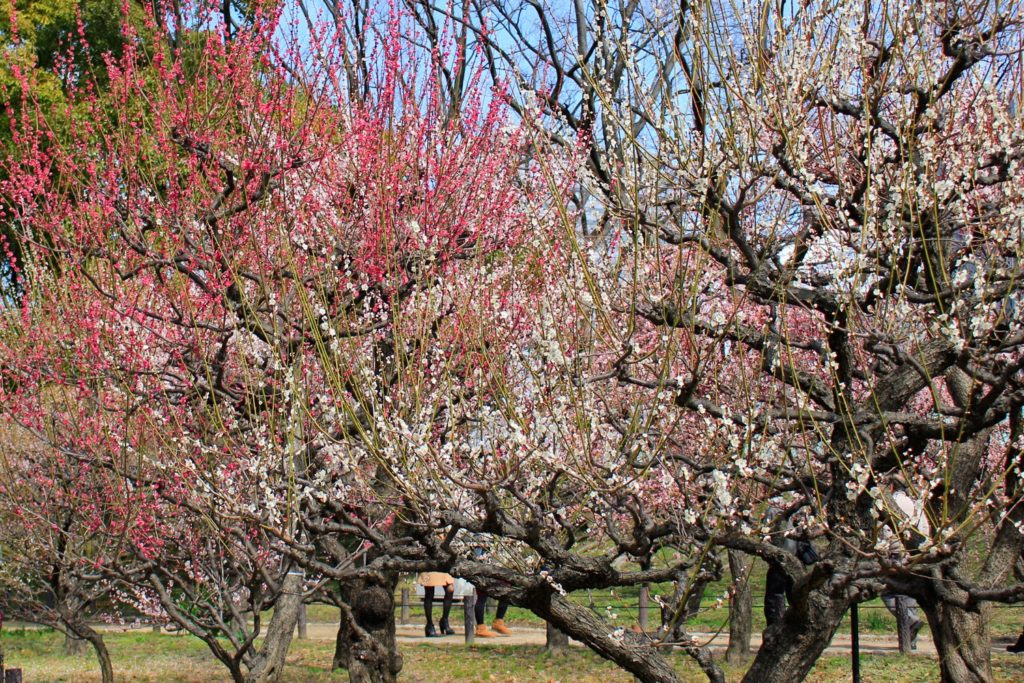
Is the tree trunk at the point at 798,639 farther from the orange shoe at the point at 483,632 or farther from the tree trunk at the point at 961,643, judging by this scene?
the orange shoe at the point at 483,632

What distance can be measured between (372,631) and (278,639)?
989mm

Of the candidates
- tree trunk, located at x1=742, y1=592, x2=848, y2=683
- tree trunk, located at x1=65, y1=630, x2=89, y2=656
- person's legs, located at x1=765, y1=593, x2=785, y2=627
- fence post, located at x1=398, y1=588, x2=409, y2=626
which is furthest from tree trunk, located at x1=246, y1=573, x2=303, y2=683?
fence post, located at x1=398, y1=588, x2=409, y2=626

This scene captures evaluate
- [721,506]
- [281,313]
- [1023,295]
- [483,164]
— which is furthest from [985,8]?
[281,313]

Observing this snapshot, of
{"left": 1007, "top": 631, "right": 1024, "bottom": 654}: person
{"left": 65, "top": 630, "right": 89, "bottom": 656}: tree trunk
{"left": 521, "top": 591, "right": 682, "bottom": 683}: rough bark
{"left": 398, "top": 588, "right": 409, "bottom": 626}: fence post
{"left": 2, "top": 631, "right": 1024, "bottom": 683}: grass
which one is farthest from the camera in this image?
{"left": 398, "top": 588, "right": 409, "bottom": 626}: fence post

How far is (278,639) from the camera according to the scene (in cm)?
927

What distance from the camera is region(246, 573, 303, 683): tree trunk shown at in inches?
335

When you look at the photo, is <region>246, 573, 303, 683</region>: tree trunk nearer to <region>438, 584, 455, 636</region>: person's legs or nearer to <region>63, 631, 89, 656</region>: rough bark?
<region>438, 584, 455, 636</region>: person's legs

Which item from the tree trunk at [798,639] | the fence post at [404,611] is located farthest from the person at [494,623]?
the tree trunk at [798,639]

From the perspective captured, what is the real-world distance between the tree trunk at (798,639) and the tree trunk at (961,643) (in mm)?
3182

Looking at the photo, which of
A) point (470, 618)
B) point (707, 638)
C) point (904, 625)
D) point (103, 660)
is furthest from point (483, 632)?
point (103, 660)

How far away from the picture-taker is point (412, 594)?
75.3 ft

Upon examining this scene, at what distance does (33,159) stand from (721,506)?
6.32 meters

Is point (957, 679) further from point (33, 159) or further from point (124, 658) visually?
point (124, 658)

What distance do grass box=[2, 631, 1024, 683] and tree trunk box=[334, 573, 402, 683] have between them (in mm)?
2291
